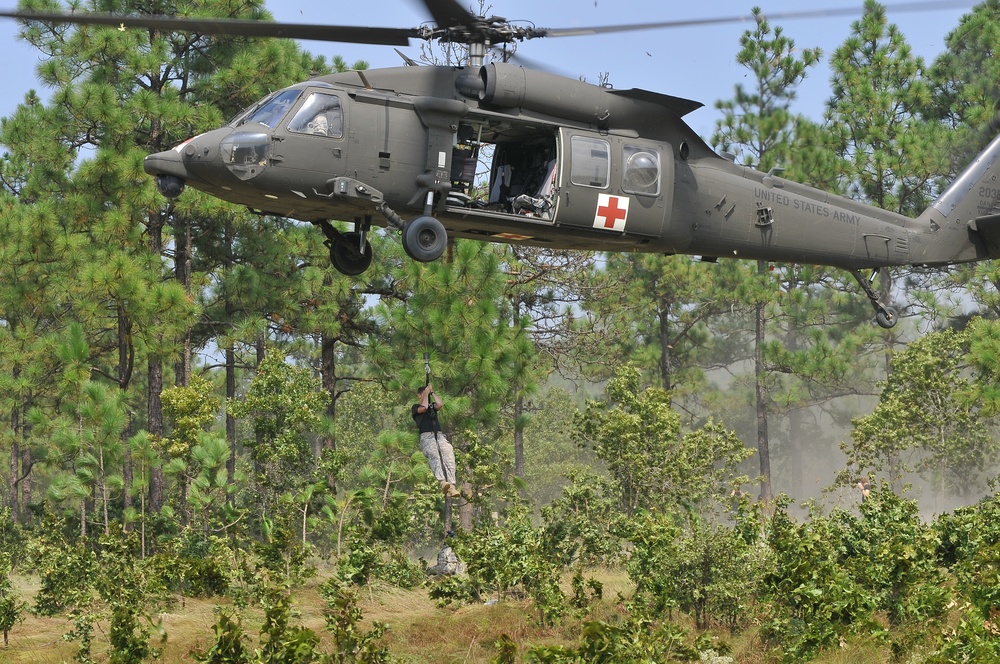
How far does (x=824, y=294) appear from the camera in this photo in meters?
41.4

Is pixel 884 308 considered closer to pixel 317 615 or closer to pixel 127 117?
pixel 317 615

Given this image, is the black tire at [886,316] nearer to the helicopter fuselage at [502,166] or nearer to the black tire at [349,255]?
the helicopter fuselage at [502,166]

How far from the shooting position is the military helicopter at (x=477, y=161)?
11.2 meters

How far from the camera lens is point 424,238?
11.4m

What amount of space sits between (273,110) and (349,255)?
2.12 m

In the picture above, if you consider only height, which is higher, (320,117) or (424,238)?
(320,117)

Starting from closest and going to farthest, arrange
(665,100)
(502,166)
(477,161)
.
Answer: (477,161) < (665,100) < (502,166)

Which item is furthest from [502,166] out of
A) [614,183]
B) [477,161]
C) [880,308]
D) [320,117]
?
[880,308]

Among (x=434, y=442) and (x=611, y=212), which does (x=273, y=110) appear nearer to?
(x=611, y=212)

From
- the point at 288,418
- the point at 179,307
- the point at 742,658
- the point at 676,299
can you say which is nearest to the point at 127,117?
the point at 179,307

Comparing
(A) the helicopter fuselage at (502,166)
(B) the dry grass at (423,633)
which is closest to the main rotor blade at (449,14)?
(A) the helicopter fuselage at (502,166)

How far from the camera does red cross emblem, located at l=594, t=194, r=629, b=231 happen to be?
12.2 meters

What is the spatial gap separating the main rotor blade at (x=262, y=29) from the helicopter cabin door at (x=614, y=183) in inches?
88.4

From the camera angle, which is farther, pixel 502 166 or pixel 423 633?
pixel 502 166
